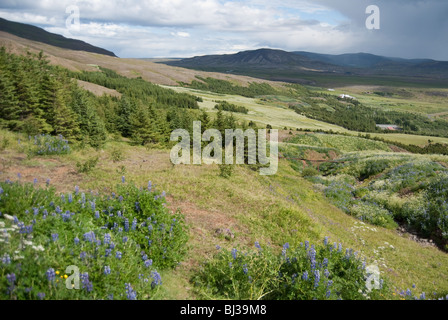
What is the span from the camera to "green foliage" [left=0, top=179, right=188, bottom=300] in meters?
4.29

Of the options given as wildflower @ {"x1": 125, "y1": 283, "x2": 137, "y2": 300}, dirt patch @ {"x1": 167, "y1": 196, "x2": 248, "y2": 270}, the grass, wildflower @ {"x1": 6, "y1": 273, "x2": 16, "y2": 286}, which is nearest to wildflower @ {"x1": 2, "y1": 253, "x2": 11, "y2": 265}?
wildflower @ {"x1": 6, "y1": 273, "x2": 16, "y2": 286}

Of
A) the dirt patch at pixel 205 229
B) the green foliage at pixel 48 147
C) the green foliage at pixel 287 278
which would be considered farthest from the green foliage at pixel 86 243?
the green foliage at pixel 48 147

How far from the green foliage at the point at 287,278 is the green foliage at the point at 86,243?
3.86ft

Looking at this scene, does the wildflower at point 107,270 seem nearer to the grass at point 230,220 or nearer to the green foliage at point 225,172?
the grass at point 230,220

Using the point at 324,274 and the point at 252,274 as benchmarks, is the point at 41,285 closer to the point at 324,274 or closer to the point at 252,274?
the point at 252,274

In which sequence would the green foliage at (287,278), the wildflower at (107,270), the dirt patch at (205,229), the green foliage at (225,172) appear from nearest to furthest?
the wildflower at (107,270), the green foliage at (287,278), the dirt patch at (205,229), the green foliage at (225,172)

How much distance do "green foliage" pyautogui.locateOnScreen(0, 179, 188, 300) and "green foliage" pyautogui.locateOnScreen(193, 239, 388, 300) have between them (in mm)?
1175

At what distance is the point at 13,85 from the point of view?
25.6 metres

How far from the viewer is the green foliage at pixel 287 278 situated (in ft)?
18.1

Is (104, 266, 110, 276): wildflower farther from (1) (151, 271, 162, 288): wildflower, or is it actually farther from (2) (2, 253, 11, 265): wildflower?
(2) (2, 253, 11, 265): wildflower

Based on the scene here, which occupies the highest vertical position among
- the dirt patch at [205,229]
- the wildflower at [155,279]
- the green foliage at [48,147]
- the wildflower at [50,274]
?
the green foliage at [48,147]

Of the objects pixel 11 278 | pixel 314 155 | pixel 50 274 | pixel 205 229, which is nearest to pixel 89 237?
pixel 50 274
